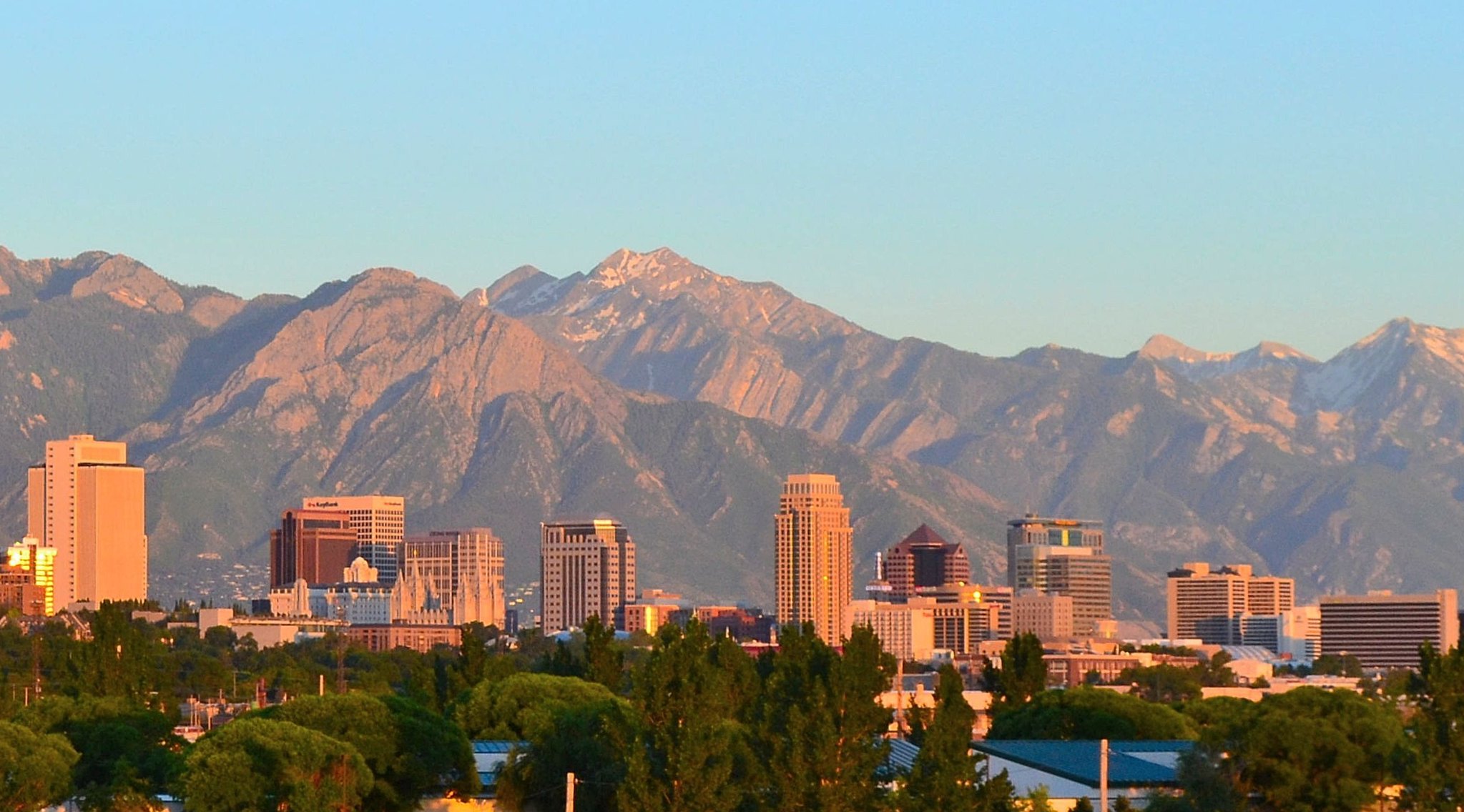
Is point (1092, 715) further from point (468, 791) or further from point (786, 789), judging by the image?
point (786, 789)

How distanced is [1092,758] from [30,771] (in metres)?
48.4

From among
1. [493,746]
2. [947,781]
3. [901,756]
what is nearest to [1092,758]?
[901,756]

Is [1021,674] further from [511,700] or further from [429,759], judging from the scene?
[429,759]

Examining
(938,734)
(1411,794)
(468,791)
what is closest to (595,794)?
A: (468,791)

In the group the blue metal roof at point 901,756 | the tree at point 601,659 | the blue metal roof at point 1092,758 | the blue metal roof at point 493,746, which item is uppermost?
the tree at point 601,659

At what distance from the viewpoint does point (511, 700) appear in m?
150

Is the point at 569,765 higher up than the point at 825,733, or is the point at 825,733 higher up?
the point at 825,733

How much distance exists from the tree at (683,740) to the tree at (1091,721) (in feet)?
154

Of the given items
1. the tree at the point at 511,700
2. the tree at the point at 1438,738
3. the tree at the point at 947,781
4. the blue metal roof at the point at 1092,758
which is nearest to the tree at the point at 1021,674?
the blue metal roof at the point at 1092,758

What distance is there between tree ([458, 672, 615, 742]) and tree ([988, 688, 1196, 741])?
24941 millimetres

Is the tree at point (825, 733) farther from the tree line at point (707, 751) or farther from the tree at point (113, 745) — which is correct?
the tree at point (113, 745)

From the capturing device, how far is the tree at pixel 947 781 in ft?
340

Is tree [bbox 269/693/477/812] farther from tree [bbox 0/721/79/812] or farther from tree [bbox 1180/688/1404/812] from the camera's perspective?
tree [bbox 1180/688/1404/812]

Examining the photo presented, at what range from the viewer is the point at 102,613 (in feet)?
540
